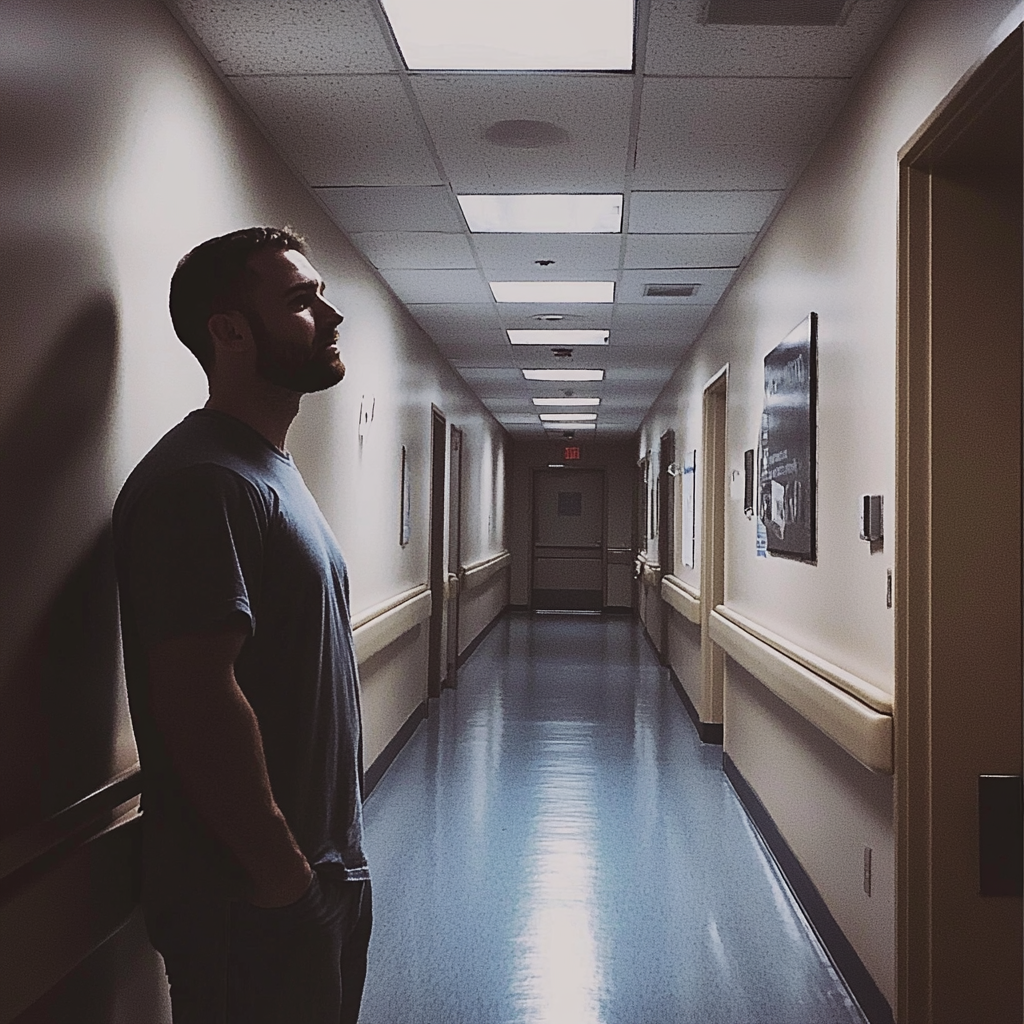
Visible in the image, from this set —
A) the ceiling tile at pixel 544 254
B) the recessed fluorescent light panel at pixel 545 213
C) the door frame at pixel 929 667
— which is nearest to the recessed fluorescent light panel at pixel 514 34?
the door frame at pixel 929 667

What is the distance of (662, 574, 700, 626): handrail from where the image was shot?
290 inches

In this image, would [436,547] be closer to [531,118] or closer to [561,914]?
[561,914]

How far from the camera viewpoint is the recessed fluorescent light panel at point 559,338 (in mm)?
7453

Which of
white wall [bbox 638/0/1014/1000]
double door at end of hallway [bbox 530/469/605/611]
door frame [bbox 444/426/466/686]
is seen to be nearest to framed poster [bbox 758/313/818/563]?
white wall [bbox 638/0/1014/1000]

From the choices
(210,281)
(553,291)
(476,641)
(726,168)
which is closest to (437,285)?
(553,291)

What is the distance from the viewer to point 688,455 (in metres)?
8.22

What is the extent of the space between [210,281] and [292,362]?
0.74 feet

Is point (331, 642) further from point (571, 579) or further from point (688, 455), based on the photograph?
point (571, 579)

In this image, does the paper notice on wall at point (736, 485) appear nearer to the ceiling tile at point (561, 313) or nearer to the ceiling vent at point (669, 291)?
the ceiling vent at point (669, 291)

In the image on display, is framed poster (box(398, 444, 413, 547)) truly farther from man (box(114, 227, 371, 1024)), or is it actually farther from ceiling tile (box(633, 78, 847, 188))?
man (box(114, 227, 371, 1024))

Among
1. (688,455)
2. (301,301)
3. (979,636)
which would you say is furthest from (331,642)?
(688,455)

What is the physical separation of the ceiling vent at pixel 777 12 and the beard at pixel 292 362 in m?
1.44

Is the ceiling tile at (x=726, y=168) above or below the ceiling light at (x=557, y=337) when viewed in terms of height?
above

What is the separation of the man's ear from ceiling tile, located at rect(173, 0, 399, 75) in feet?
3.79
